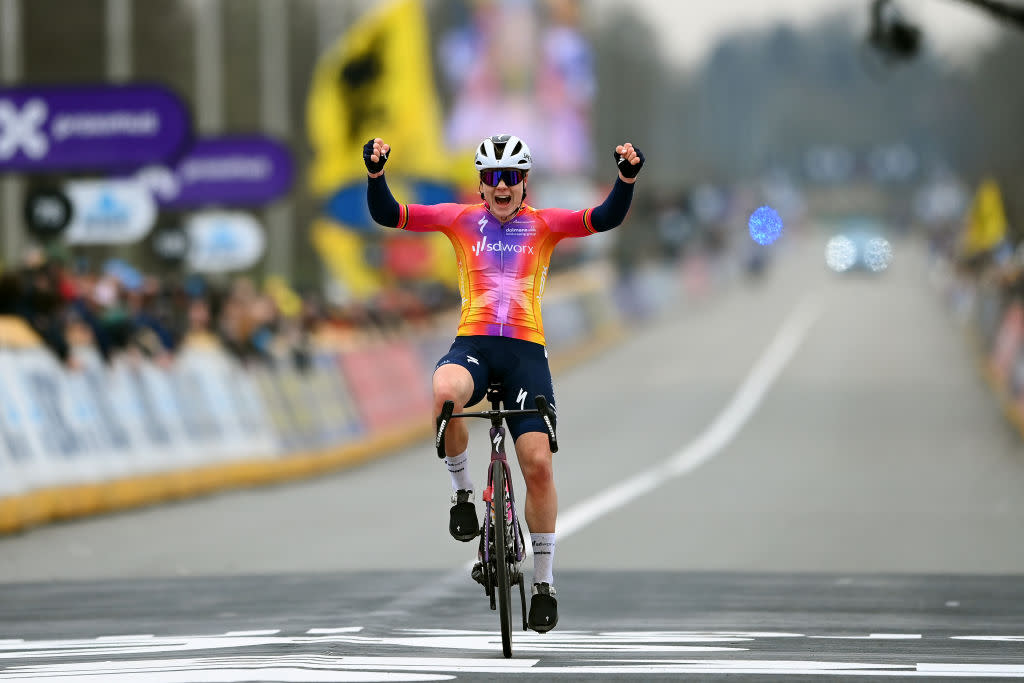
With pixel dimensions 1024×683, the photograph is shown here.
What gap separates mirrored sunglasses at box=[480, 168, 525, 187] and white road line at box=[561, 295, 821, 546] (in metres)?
7.51

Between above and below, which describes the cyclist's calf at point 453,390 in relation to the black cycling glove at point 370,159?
below

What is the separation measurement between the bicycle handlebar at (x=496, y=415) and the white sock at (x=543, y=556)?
0.42 metres

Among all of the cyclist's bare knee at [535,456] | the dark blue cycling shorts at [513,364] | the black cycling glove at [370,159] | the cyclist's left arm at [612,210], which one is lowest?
the cyclist's bare knee at [535,456]

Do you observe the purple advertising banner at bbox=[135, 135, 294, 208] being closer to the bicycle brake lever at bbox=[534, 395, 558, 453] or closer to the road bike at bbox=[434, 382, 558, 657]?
the road bike at bbox=[434, 382, 558, 657]

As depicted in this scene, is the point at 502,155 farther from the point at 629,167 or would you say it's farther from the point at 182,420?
the point at 182,420

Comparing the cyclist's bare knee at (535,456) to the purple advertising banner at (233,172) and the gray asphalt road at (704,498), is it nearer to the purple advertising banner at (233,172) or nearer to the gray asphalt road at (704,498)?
the gray asphalt road at (704,498)

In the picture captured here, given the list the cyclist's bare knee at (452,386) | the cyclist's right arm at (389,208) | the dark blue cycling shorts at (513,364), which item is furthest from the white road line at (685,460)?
the cyclist's right arm at (389,208)

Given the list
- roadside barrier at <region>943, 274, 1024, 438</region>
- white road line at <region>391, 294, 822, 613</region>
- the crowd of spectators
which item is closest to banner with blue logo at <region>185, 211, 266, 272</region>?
the crowd of spectators

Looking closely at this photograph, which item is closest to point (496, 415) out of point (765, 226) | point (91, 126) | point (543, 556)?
point (543, 556)

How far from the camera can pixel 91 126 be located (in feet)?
58.9

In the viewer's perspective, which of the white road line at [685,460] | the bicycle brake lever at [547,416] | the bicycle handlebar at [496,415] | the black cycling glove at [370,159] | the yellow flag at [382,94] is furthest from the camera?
the yellow flag at [382,94]

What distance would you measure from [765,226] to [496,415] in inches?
52.9

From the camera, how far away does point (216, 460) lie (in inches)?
866

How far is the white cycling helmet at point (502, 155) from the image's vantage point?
9609 millimetres
